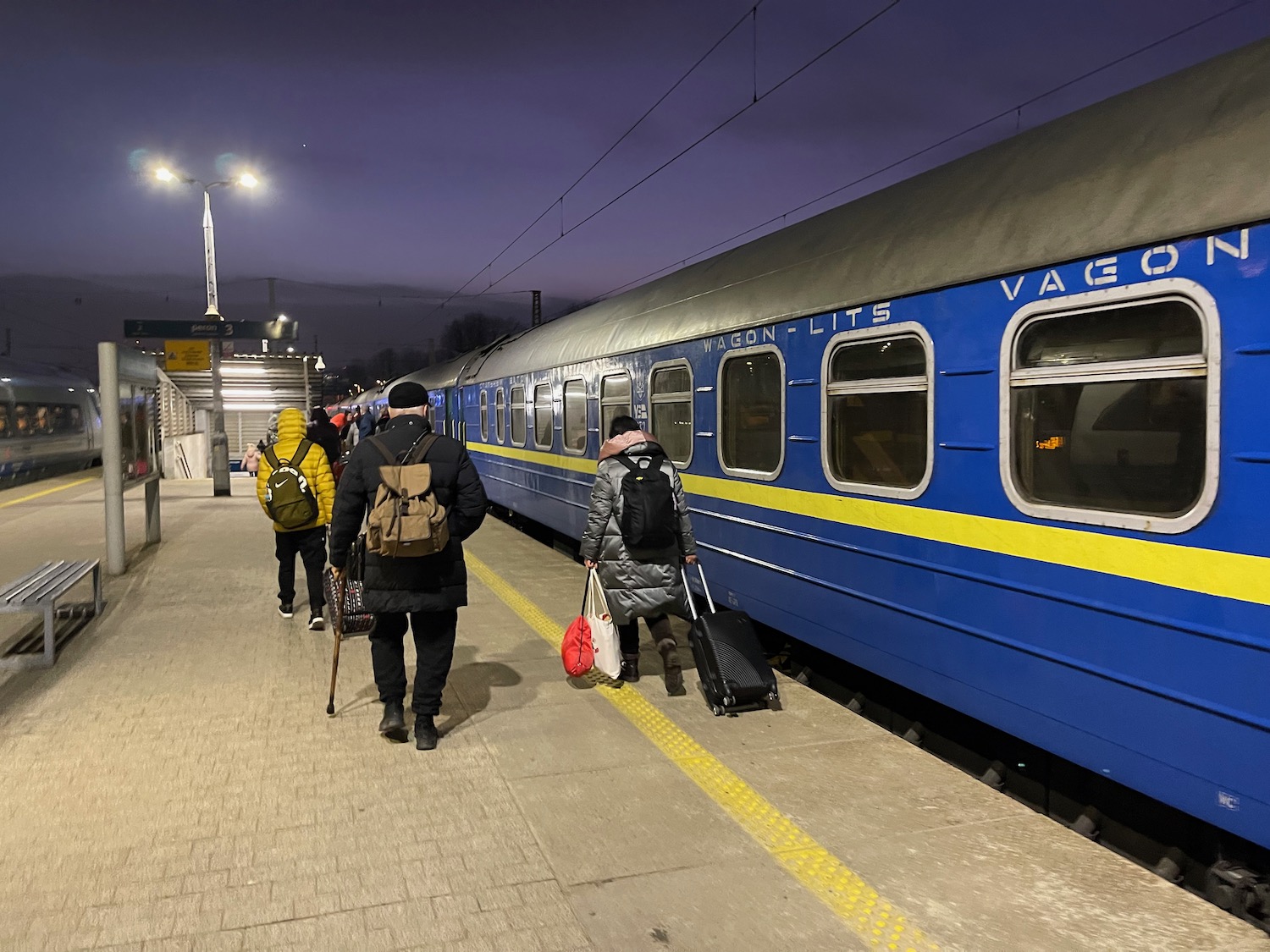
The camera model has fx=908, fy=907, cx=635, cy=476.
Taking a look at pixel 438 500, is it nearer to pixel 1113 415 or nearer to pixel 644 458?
pixel 644 458

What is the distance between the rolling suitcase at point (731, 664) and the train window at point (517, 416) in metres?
7.56

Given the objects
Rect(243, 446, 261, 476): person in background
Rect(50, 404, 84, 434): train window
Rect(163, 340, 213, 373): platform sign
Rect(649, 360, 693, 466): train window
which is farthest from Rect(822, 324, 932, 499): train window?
Rect(163, 340, 213, 373): platform sign

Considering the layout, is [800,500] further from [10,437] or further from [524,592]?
[10,437]

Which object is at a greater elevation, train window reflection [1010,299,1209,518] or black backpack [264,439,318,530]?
train window reflection [1010,299,1209,518]

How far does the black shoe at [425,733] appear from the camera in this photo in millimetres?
4551

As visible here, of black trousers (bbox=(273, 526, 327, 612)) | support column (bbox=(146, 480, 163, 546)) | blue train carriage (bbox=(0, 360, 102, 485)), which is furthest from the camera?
blue train carriage (bbox=(0, 360, 102, 485))

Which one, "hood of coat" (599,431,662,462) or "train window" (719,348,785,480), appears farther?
"train window" (719,348,785,480)

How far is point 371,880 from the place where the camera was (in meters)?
3.25

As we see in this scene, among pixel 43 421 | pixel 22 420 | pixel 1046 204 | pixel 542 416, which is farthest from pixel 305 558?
pixel 43 421

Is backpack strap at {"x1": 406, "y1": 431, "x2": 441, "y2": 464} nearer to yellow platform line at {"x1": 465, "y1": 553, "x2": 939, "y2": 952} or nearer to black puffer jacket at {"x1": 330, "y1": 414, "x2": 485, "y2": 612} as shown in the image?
black puffer jacket at {"x1": 330, "y1": 414, "x2": 485, "y2": 612}

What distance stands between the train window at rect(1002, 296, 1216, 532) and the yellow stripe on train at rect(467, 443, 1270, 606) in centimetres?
9

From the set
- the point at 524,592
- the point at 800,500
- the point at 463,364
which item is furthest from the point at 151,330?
the point at 800,500

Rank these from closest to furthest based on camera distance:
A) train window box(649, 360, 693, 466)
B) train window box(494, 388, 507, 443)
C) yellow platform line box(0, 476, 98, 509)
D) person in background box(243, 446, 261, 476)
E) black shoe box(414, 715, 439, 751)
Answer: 1. black shoe box(414, 715, 439, 751)
2. train window box(649, 360, 693, 466)
3. person in background box(243, 446, 261, 476)
4. train window box(494, 388, 507, 443)
5. yellow platform line box(0, 476, 98, 509)

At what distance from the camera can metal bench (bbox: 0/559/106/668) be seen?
578cm
